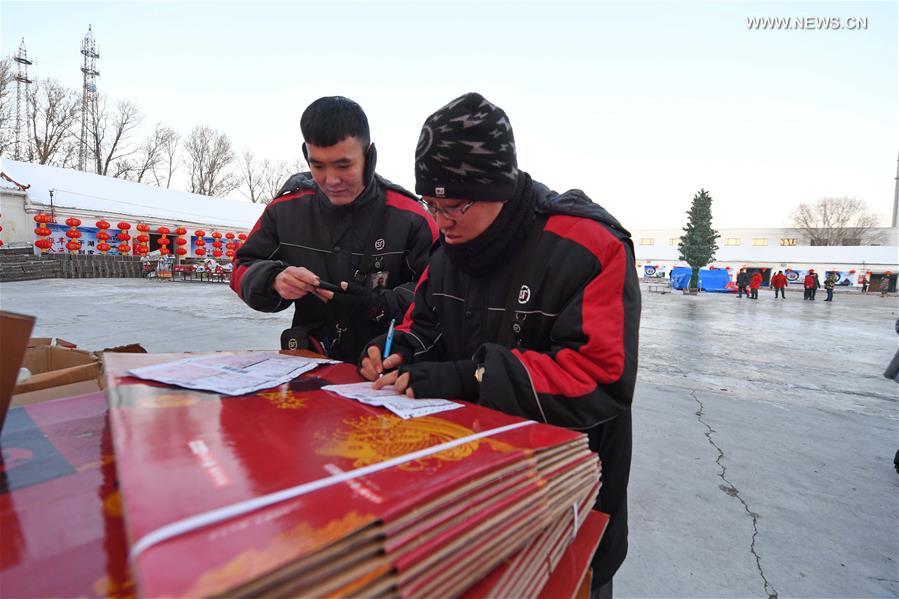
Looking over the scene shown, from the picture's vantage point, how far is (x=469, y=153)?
1112mm

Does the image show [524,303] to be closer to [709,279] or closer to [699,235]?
[709,279]

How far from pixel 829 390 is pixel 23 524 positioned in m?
5.97

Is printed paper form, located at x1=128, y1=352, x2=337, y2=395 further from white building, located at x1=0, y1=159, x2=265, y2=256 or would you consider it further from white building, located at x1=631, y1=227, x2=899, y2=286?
white building, located at x1=631, y1=227, x2=899, y2=286

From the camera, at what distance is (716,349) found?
6.95m

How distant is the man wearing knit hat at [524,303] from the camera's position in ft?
3.10

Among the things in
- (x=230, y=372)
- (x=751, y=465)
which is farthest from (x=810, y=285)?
(x=230, y=372)

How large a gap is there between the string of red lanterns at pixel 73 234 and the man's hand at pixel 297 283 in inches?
813

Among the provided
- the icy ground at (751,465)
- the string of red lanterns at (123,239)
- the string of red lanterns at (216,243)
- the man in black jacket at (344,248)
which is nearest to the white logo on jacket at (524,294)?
the man in black jacket at (344,248)

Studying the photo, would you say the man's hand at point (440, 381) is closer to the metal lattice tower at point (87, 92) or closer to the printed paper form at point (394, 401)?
the printed paper form at point (394, 401)

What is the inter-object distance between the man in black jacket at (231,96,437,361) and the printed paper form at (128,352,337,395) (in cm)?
46

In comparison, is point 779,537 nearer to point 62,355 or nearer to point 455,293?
point 455,293

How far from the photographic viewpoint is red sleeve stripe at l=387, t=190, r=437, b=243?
1945 mm

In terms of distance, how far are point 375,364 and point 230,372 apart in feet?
1.09

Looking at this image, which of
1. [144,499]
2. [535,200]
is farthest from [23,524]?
[535,200]
